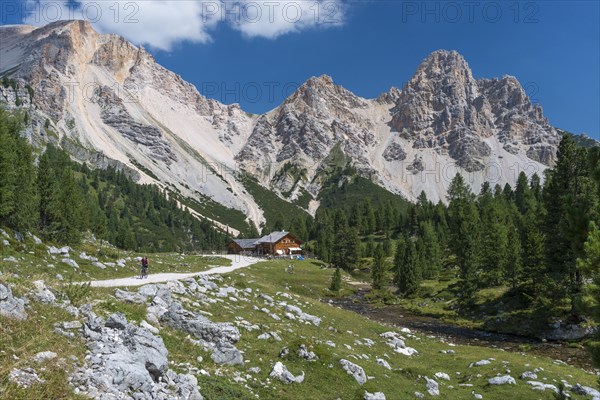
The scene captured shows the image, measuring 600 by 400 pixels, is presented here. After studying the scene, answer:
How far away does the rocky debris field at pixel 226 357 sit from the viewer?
11.7 m

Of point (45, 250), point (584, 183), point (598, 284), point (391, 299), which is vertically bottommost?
point (391, 299)

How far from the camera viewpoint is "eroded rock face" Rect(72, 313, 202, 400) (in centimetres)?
1113

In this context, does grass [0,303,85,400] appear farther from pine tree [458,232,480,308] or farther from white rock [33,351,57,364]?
pine tree [458,232,480,308]

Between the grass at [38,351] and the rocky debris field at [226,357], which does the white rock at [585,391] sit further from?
the grass at [38,351]

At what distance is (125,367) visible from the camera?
12016 millimetres

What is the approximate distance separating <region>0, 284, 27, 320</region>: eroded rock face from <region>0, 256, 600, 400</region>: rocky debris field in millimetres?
41

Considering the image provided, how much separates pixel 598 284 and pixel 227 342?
1597 centimetres

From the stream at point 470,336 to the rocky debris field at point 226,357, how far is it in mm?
6360

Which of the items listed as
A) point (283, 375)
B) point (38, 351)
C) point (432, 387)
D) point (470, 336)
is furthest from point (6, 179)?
point (470, 336)

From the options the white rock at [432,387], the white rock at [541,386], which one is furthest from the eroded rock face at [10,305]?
the white rock at [541,386]

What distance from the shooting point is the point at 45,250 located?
117 feet

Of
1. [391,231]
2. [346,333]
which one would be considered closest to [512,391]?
[346,333]

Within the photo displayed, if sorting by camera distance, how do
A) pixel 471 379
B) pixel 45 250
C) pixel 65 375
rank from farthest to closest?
1. pixel 45 250
2. pixel 471 379
3. pixel 65 375

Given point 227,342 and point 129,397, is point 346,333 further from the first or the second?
point 129,397
